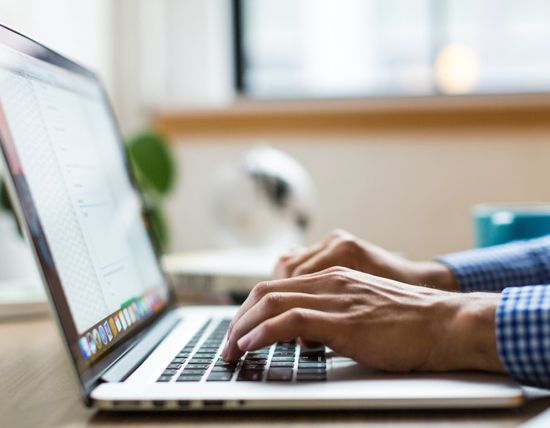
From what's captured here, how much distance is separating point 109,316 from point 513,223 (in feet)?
1.96

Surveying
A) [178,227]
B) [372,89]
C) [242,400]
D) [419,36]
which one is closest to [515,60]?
[419,36]

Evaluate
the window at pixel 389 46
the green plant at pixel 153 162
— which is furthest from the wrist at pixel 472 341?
the window at pixel 389 46

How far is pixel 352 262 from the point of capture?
768mm

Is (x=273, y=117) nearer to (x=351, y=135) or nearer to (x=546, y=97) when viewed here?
(x=351, y=135)

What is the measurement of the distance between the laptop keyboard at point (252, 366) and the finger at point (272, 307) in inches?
0.5

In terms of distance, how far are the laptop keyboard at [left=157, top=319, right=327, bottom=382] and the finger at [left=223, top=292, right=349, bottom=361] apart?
0.04 feet

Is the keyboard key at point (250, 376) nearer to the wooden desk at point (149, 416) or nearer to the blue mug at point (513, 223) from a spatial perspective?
the wooden desk at point (149, 416)

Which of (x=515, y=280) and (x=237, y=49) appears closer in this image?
(x=515, y=280)

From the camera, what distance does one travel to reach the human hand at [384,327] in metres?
0.50

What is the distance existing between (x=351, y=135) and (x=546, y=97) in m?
0.45

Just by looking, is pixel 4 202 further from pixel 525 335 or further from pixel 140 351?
pixel 525 335

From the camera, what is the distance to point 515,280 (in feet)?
2.82

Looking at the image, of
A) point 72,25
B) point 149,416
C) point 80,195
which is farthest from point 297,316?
point 72,25

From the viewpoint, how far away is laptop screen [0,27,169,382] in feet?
1.58
